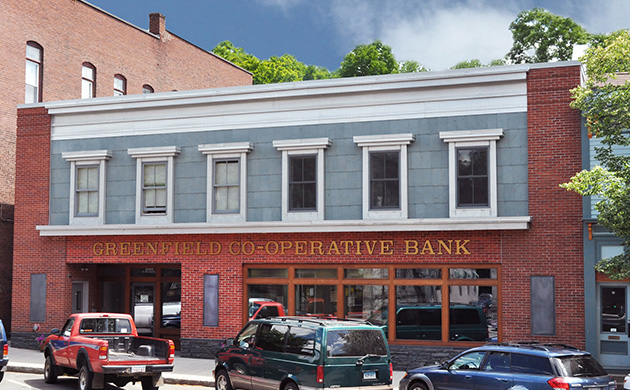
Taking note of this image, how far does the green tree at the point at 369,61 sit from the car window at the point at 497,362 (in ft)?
165

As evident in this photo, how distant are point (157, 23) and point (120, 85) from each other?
527 centimetres

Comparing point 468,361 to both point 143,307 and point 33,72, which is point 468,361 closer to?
point 143,307

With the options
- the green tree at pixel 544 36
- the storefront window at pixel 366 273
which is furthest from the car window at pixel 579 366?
the green tree at pixel 544 36

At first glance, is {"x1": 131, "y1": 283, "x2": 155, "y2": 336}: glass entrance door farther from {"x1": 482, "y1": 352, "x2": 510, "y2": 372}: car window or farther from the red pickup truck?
{"x1": 482, "y1": 352, "x2": 510, "y2": 372}: car window

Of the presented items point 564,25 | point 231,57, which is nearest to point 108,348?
point 564,25

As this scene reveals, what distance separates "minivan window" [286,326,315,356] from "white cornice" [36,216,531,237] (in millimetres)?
6590

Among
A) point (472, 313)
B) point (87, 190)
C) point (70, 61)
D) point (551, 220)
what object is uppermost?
point (70, 61)

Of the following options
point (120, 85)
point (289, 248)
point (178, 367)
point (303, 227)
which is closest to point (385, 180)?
point (303, 227)

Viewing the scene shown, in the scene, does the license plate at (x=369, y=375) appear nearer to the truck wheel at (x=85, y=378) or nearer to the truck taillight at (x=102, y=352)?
the truck taillight at (x=102, y=352)

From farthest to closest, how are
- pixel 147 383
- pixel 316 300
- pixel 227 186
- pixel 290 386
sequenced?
pixel 227 186
pixel 316 300
pixel 147 383
pixel 290 386

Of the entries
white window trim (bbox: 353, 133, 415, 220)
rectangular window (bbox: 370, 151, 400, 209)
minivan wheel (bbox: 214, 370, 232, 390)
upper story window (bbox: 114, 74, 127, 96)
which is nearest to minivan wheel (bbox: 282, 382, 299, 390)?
minivan wheel (bbox: 214, 370, 232, 390)

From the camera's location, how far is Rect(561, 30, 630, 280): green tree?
15.5 meters

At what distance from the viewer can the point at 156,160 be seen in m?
23.9

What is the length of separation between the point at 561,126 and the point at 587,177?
14.7 feet
